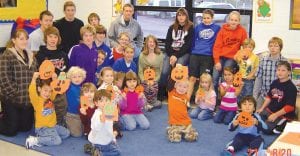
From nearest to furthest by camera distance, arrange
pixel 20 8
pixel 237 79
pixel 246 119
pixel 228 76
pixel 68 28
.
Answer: pixel 246 119 < pixel 237 79 < pixel 228 76 < pixel 68 28 < pixel 20 8

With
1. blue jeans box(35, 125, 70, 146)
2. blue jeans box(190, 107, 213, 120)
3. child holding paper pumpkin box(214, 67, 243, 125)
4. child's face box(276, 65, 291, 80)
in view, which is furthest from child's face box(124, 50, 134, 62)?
child's face box(276, 65, 291, 80)

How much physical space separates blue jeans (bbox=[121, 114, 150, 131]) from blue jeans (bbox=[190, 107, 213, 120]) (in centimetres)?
69

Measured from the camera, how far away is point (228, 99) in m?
4.86

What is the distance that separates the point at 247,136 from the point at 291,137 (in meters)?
1.02

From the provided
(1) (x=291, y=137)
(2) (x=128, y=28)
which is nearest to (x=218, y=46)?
(2) (x=128, y=28)

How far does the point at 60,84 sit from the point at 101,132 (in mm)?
768

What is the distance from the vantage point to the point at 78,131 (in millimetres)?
4270

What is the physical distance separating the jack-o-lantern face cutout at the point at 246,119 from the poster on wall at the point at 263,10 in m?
1.98

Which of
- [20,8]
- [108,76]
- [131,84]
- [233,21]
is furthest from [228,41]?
[20,8]

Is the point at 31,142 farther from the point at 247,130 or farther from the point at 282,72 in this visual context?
the point at 282,72

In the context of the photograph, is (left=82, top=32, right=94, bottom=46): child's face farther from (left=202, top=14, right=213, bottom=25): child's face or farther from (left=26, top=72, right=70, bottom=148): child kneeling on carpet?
(left=202, top=14, right=213, bottom=25): child's face

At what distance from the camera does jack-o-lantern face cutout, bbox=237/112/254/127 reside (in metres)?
3.64

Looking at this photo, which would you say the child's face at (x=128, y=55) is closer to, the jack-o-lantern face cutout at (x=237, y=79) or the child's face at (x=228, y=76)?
the child's face at (x=228, y=76)

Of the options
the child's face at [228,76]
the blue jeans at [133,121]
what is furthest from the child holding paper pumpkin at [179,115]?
the child's face at [228,76]
